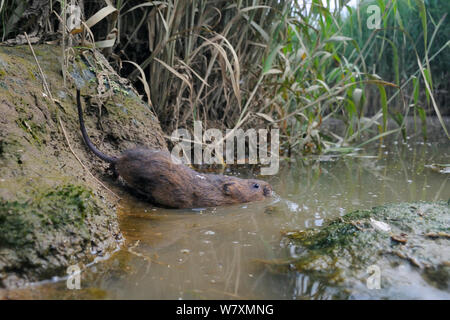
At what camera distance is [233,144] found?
148 inches

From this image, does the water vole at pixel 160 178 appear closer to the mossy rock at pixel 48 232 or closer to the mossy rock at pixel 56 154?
the mossy rock at pixel 56 154

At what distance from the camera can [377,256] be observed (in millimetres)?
1544

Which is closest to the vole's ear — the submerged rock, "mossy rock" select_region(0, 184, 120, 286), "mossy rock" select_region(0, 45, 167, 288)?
"mossy rock" select_region(0, 45, 167, 288)

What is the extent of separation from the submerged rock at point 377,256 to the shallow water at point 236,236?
0.04 meters

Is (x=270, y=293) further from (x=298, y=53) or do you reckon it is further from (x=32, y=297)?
(x=298, y=53)

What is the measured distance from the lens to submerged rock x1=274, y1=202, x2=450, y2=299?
1.37m

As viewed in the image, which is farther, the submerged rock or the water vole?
the water vole

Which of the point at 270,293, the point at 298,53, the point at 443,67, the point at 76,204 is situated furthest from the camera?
the point at 443,67

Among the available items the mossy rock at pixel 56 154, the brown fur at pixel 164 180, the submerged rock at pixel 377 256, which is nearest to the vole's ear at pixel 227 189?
the brown fur at pixel 164 180

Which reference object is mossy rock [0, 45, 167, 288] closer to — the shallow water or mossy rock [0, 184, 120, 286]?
mossy rock [0, 184, 120, 286]

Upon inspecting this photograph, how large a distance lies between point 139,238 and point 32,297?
2.06 feet

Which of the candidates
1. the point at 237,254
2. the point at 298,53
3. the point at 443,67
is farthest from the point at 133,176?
the point at 443,67

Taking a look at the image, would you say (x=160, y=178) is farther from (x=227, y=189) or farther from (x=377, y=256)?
(x=377, y=256)

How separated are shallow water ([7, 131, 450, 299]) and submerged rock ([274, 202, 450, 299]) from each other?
0.04 meters
